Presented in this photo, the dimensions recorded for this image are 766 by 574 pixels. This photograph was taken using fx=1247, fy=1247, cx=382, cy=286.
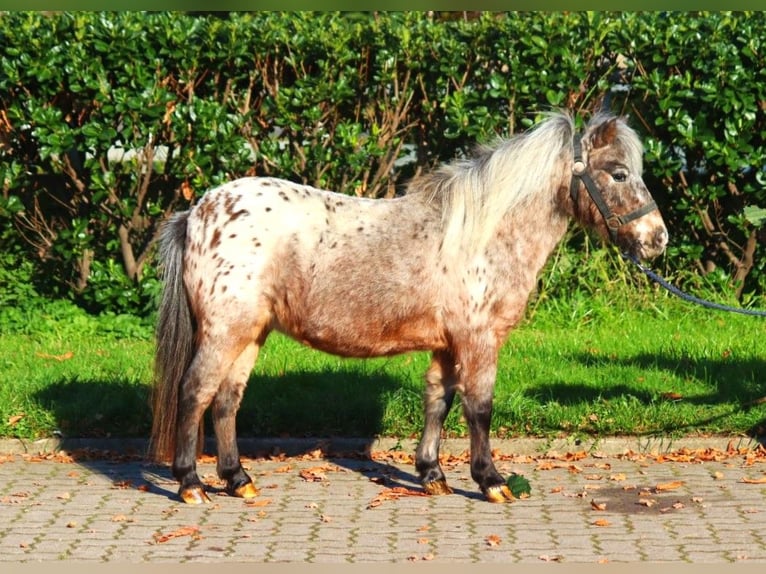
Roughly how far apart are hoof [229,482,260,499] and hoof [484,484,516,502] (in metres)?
1.31

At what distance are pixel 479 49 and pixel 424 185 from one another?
3.87 m

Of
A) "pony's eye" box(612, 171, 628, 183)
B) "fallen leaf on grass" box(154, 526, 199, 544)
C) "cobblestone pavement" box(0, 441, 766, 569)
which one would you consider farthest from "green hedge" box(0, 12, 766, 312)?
"fallen leaf on grass" box(154, 526, 199, 544)

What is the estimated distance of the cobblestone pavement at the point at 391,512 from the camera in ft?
19.2

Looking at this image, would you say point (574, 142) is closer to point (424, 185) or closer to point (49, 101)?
point (424, 185)

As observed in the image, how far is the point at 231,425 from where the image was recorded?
23.6ft

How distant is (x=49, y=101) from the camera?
1055 centimetres

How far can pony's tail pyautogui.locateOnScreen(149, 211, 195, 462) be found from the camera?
278 inches

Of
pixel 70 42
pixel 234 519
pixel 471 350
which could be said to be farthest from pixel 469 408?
pixel 70 42

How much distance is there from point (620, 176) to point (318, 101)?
4.15 metres

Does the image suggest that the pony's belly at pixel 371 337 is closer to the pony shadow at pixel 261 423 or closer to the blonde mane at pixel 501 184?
the blonde mane at pixel 501 184

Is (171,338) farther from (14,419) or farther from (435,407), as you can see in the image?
(14,419)

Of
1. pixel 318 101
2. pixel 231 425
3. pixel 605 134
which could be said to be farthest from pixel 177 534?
pixel 318 101

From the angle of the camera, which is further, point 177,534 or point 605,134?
point 605,134

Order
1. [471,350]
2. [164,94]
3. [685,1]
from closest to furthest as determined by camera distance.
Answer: [471,350]
[685,1]
[164,94]
